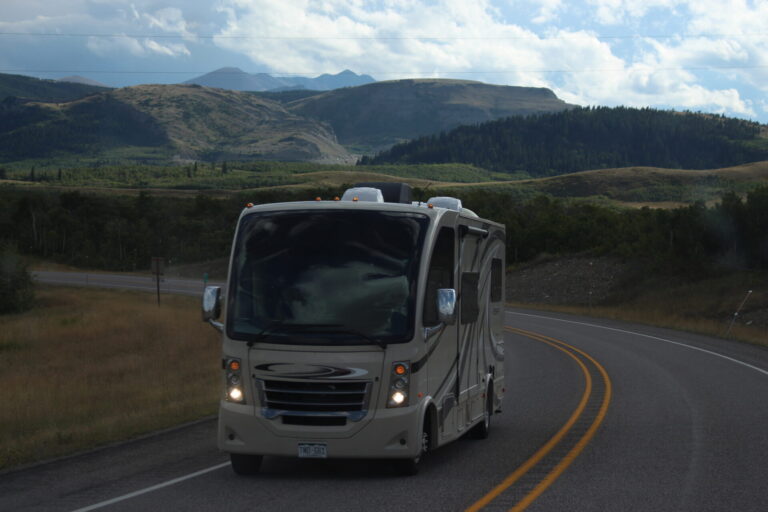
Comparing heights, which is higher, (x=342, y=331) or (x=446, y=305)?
(x=446, y=305)

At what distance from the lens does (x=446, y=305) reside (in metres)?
9.51

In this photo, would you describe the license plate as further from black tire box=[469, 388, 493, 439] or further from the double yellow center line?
black tire box=[469, 388, 493, 439]

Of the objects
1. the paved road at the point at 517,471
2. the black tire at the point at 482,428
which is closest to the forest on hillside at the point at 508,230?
the paved road at the point at 517,471

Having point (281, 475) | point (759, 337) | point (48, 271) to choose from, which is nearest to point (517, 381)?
point (281, 475)

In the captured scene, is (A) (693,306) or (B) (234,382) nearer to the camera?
(B) (234,382)

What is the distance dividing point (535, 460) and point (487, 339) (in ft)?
8.54

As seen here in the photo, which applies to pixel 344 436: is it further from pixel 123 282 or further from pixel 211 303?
pixel 123 282

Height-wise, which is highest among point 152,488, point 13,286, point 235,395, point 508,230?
point 235,395

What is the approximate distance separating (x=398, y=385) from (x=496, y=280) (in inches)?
199

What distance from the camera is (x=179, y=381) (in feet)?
69.8

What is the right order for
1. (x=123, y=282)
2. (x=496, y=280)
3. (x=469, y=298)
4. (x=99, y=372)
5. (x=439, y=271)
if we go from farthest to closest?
(x=123, y=282) → (x=99, y=372) → (x=496, y=280) → (x=469, y=298) → (x=439, y=271)

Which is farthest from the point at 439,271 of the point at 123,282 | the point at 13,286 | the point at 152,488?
the point at 123,282

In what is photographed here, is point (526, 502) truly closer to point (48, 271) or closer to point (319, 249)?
point (319, 249)

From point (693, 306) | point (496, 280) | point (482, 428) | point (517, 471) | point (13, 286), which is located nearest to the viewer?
point (517, 471)
